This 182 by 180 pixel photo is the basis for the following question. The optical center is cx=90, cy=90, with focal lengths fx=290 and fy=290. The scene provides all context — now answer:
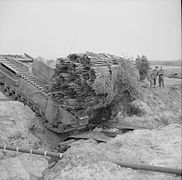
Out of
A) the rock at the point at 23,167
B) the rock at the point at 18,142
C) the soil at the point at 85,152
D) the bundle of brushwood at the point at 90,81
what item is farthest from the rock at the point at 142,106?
the rock at the point at 23,167

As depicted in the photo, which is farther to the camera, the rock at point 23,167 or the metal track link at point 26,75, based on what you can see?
the metal track link at point 26,75

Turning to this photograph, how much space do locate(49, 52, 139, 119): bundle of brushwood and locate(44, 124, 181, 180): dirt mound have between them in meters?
2.67

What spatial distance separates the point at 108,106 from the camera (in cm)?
920

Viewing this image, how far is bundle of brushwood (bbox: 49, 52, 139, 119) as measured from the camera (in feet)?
25.5

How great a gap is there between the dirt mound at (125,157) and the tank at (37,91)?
3.40m

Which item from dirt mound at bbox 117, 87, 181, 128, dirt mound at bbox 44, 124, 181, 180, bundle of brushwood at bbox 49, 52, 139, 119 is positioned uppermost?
bundle of brushwood at bbox 49, 52, 139, 119

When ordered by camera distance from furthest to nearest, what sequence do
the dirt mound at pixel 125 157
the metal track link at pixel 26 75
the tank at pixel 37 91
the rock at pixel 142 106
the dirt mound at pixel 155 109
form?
the rock at pixel 142 106, the dirt mound at pixel 155 109, the metal track link at pixel 26 75, the tank at pixel 37 91, the dirt mound at pixel 125 157

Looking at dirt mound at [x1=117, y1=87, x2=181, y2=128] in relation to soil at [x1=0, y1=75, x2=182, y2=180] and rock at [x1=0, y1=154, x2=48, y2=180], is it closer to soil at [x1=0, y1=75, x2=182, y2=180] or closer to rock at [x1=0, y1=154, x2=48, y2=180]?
soil at [x1=0, y1=75, x2=182, y2=180]

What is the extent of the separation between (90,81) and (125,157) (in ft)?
11.5

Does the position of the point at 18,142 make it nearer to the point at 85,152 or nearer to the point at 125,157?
the point at 85,152

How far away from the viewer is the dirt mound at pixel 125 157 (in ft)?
13.2

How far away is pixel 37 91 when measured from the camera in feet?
30.4

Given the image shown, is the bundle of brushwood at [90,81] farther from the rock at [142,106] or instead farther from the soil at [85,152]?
the rock at [142,106]

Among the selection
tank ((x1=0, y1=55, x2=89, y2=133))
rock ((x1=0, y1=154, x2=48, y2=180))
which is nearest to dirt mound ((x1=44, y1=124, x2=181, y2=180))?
rock ((x1=0, y1=154, x2=48, y2=180))
